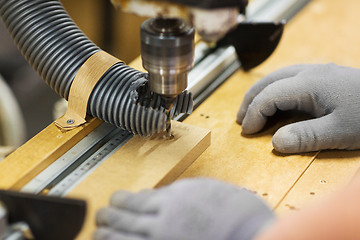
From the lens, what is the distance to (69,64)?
989 millimetres

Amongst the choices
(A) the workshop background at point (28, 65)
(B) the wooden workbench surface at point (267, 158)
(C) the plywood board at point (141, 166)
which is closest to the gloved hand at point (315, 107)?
(B) the wooden workbench surface at point (267, 158)

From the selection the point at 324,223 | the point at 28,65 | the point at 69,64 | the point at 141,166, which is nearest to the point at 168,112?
the point at 141,166

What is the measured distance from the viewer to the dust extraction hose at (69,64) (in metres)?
0.96

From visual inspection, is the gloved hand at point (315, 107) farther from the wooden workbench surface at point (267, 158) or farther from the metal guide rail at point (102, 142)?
the metal guide rail at point (102, 142)

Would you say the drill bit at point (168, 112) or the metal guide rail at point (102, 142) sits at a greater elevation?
the drill bit at point (168, 112)

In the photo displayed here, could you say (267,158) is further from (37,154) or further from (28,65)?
(28,65)

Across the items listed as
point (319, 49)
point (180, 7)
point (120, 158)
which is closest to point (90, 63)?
point (120, 158)

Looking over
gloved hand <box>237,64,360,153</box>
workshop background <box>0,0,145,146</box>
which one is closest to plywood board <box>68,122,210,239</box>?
gloved hand <box>237,64,360,153</box>

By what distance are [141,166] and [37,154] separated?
199mm

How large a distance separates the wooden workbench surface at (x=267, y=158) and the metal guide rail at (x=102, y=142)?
4cm

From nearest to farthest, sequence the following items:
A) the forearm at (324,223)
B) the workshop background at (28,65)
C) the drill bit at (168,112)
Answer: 1. the forearm at (324,223)
2. the drill bit at (168,112)
3. the workshop background at (28,65)

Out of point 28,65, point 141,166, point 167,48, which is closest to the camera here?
point 167,48

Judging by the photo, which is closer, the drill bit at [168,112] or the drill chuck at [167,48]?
the drill chuck at [167,48]

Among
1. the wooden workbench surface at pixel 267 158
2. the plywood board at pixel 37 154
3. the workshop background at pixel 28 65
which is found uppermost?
the plywood board at pixel 37 154
